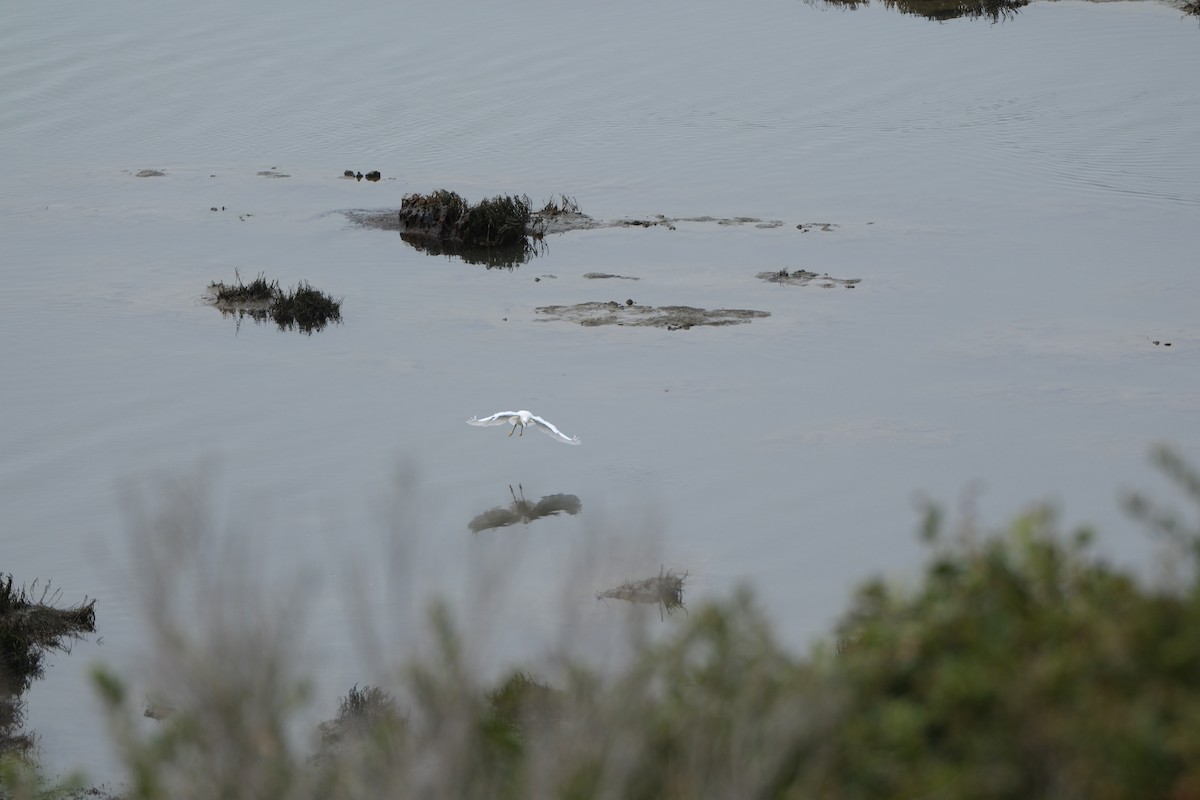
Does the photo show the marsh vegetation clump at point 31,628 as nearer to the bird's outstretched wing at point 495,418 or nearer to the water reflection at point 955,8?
the bird's outstretched wing at point 495,418

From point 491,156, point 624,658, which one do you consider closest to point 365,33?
point 491,156

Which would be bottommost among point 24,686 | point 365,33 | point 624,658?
point 24,686

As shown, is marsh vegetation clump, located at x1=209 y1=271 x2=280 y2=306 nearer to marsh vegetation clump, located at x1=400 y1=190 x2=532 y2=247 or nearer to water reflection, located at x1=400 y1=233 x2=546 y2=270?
water reflection, located at x1=400 y1=233 x2=546 y2=270

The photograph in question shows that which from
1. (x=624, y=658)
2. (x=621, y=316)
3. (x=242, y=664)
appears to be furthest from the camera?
(x=621, y=316)

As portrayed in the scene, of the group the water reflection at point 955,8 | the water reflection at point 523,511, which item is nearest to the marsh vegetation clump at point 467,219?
the water reflection at point 523,511

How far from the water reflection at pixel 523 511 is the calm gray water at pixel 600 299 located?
0.14 metres

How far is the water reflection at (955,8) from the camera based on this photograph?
36844 millimetres

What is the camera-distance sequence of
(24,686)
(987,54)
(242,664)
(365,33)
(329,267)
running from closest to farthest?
(242,664) → (24,686) → (329,267) → (987,54) → (365,33)

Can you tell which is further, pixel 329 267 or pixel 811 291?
pixel 329 267

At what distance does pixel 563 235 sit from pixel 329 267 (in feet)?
11.3

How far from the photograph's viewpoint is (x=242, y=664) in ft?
12.9

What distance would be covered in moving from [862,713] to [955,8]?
36.2 metres

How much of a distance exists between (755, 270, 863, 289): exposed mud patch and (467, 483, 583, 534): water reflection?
7.29 meters

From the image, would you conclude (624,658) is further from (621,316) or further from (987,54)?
(987,54)
